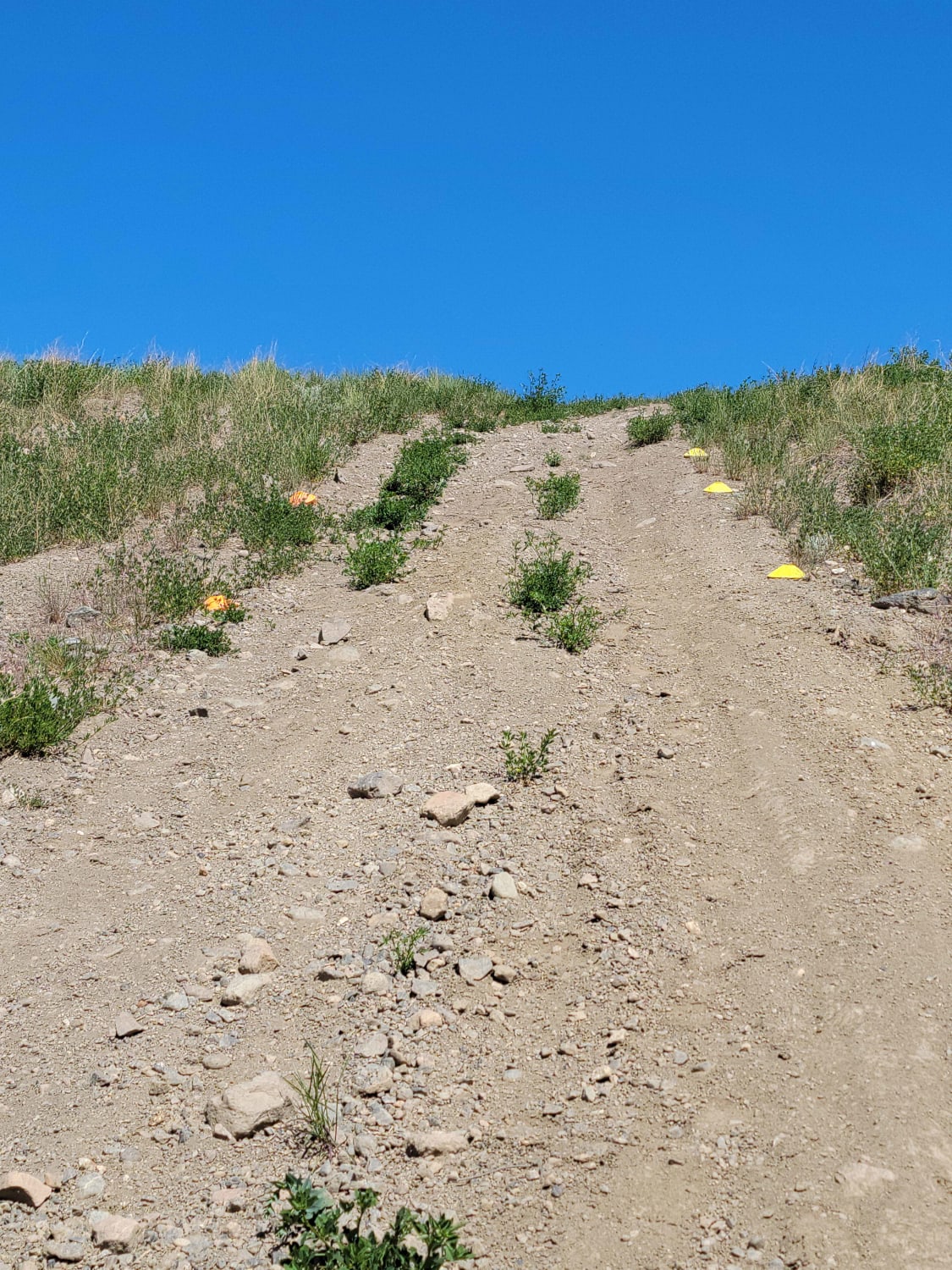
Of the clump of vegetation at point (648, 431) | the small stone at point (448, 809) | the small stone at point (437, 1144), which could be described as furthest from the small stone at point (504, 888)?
the clump of vegetation at point (648, 431)

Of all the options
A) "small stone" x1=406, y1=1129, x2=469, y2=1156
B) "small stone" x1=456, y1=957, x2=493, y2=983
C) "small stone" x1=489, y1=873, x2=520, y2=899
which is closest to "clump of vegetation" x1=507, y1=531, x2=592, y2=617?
"small stone" x1=489, y1=873, x2=520, y2=899

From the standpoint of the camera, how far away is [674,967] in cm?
357

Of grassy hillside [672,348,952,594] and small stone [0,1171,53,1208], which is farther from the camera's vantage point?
grassy hillside [672,348,952,594]

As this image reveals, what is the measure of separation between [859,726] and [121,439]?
24.3 ft

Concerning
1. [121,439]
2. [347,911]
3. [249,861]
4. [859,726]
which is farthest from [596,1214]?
[121,439]

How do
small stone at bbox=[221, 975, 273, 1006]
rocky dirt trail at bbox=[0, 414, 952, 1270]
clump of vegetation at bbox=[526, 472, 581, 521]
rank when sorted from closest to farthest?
rocky dirt trail at bbox=[0, 414, 952, 1270] < small stone at bbox=[221, 975, 273, 1006] < clump of vegetation at bbox=[526, 472, 581, 521]

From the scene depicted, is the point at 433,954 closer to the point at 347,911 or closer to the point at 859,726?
the point at 347,911

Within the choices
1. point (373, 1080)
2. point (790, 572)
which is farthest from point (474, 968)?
point (790, 572)

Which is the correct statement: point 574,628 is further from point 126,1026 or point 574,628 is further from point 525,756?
point 126,1026

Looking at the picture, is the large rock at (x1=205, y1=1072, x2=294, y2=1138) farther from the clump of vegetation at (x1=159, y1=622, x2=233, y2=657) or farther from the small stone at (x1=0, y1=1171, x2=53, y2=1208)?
the clump of vegetation at (x1=159, y1=622, x2=233, y2=657)

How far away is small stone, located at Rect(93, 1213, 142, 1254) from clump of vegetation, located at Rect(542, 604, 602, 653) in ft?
13.2

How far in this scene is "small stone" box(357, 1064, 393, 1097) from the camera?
3234mm

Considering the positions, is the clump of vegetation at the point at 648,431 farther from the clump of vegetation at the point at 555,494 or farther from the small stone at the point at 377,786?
the small stone at the point at 377,786

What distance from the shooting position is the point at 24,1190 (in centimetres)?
293
